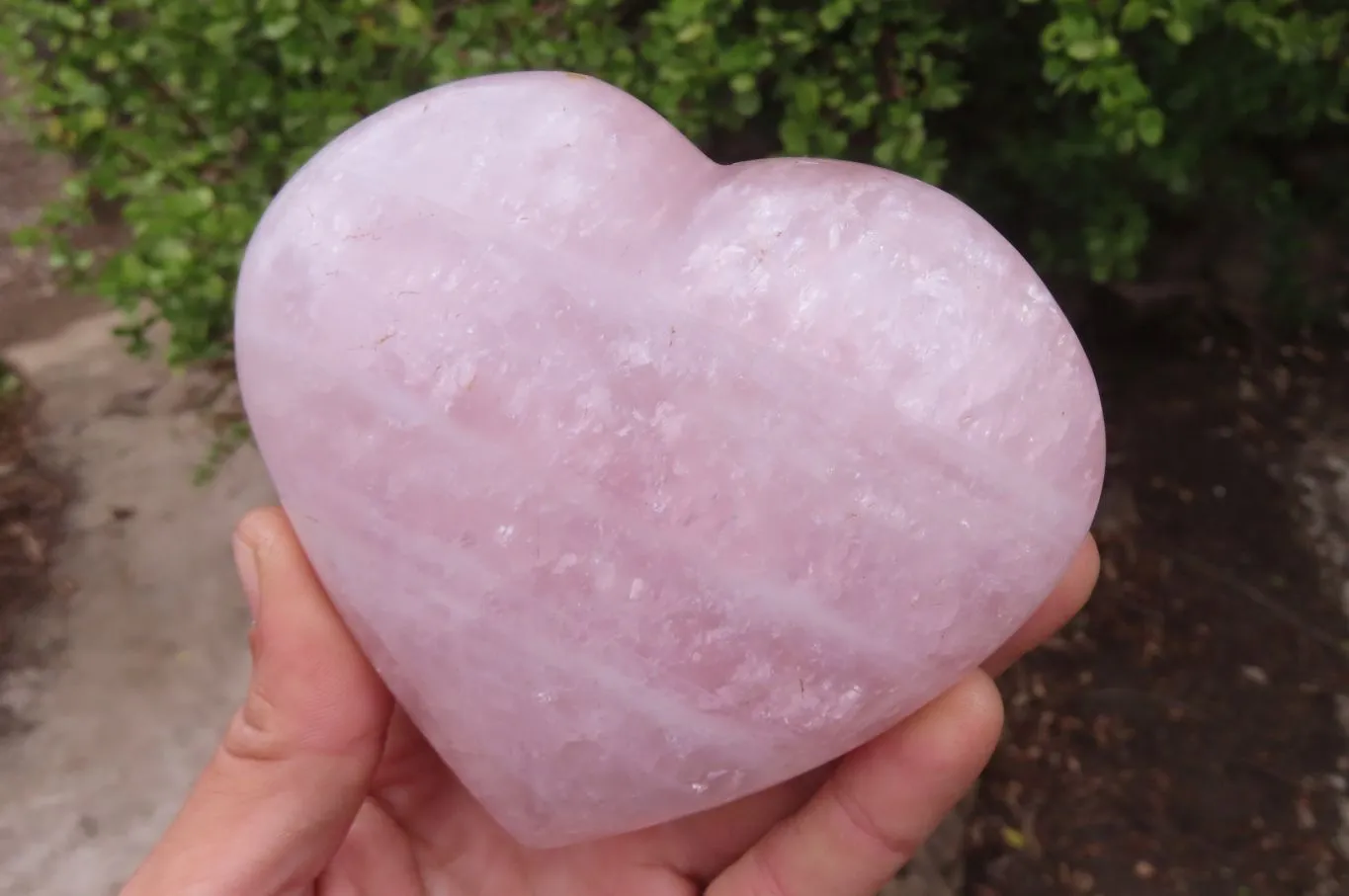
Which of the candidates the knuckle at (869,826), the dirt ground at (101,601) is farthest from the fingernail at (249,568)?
the dirt ground at (101,601)

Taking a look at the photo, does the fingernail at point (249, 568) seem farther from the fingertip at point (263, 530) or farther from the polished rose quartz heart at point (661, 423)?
the polished rose quartz heart at point (661, 423)

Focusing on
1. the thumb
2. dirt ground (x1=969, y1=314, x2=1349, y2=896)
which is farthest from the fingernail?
dirt ground (x1=969, y1=314, x2=1349, y2=896)

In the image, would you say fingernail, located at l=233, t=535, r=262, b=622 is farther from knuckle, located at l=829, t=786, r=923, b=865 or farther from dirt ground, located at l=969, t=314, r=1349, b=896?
dirt ground, located at l=969, t=314, r=1349, b=896

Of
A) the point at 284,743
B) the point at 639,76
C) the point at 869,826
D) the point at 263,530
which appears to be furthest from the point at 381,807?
the point at 639,76

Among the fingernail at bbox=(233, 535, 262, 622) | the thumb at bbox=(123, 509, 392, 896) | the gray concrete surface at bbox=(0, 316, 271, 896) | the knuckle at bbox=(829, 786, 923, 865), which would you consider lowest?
the gray concrete surface at bbox=(0, 316, 271, 896)

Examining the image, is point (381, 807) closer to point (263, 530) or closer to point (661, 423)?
point (263, 530)

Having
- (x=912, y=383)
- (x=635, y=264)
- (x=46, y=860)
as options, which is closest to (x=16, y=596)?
(x=46, y=860)

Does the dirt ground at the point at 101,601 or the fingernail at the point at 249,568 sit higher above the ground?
the fingernail at the point at 249,568
